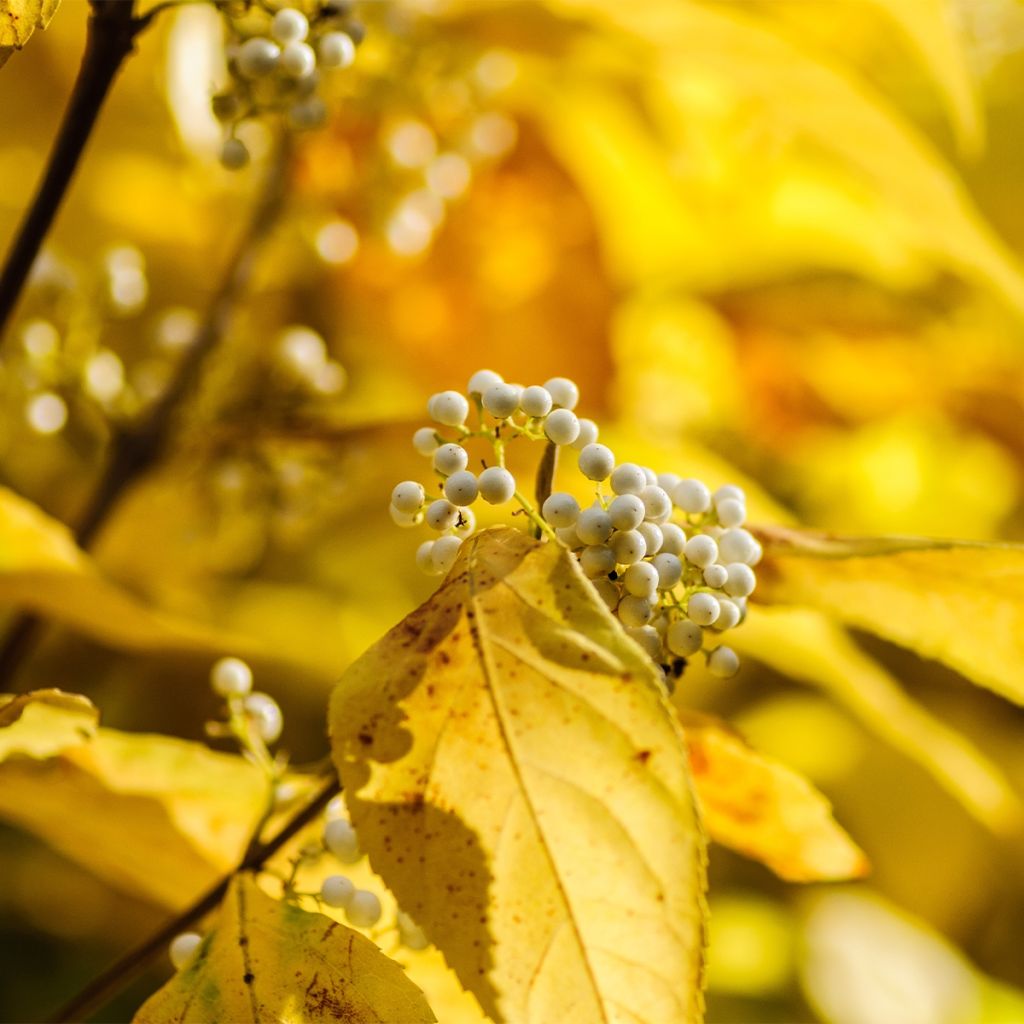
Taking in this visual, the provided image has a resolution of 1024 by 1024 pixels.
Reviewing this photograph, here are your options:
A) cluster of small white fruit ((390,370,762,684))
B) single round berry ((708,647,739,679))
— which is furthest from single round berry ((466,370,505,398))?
single round berry ((708,647,739,679))

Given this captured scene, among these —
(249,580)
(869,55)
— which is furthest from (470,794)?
(869,55)

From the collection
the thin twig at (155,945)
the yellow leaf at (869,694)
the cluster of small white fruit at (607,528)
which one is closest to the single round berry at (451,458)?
the cluster of small white fruit at (607,528)

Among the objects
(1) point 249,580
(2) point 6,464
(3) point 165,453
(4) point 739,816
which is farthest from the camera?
(1) point 249,580

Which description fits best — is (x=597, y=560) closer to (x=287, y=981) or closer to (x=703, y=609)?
(x=703, y=609)

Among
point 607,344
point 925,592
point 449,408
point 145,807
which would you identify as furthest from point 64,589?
point 607,344

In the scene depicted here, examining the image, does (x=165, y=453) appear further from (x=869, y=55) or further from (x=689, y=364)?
(x=869, y=55)

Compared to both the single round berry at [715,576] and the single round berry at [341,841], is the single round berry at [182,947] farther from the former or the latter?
the single round berry at [715,576]

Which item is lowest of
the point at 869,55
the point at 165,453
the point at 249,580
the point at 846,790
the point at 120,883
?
the point at 846,790
